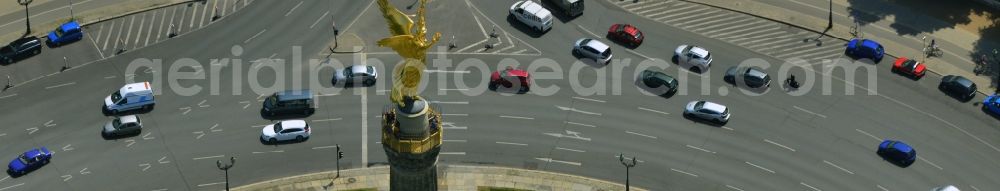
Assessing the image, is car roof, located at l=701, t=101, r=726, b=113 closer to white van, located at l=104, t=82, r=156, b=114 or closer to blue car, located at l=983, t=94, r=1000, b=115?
blue car, located at l=983, t=94, r=1000, b=115

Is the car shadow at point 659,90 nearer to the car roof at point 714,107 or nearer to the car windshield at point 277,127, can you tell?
the car roof at point 714,107

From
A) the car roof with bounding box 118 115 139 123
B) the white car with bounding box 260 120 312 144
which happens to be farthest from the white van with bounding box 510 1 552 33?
the car roof with bounding box 118 115 139 123

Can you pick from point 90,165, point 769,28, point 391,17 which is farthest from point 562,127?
point 391,17

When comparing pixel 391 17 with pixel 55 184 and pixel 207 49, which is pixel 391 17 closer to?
pixel 55 184

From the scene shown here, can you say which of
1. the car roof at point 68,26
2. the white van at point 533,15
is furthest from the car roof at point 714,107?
the car roof at point 68,26

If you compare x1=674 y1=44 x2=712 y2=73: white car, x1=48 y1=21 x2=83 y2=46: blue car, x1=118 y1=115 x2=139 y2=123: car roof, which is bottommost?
x1=118 y1=115 x2=139 y2=123: car roof

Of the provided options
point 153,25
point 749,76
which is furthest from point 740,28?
point 153,25
